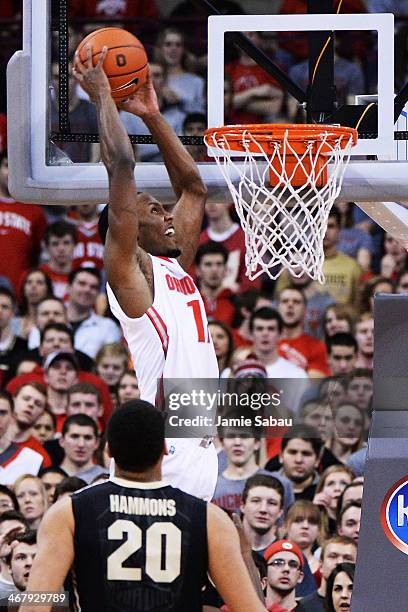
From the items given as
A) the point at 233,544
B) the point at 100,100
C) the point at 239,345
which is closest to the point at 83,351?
the point at 239,345

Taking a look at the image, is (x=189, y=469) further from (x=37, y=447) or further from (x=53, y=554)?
(x=37, y=447)

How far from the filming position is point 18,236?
798 cm

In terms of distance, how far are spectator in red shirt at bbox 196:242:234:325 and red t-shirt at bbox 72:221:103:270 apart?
28.5 inches

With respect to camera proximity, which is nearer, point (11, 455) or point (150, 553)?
point (150, 553)

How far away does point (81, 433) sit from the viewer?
6.61 meters

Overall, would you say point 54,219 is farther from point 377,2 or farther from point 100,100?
point 100,100

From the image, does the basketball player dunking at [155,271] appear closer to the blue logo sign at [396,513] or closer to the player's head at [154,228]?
the player's head at [154,228]

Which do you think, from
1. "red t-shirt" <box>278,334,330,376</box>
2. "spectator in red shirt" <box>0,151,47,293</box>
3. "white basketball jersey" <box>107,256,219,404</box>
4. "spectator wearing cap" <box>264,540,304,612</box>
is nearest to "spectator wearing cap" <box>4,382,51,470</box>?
"spectator in red shirt" <box>0,151,47,293</box>

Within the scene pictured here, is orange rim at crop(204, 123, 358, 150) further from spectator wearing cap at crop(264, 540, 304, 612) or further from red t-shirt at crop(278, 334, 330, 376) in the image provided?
red t-shirt at crop(278, 334, 330, 376)

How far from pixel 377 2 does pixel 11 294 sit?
2.90 m

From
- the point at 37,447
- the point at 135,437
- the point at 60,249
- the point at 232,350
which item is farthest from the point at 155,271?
the point at 60,249

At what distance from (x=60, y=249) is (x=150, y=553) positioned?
4.97 meters

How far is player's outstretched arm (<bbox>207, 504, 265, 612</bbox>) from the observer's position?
3.22 metres

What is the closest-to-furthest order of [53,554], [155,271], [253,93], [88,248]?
[53,554] → [155,271] → [88,248] → [253,93]
